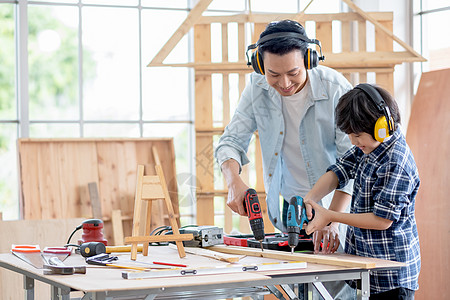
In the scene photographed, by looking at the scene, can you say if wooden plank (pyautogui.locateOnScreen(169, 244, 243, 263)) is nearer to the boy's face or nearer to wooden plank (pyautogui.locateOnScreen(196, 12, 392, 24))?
the boy's face

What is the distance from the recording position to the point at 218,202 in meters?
5.07

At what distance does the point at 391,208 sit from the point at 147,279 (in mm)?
841

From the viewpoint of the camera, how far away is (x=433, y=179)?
4.11m

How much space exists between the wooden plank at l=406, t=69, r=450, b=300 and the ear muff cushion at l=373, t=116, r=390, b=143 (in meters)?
2.19

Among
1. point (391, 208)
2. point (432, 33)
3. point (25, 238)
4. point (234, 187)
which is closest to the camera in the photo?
point (391, 208)

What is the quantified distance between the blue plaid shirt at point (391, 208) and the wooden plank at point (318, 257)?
0.08m

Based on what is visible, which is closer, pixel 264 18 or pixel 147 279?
pixel 147 279

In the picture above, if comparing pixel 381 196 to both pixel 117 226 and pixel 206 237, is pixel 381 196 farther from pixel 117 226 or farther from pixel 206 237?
pixel 117 226

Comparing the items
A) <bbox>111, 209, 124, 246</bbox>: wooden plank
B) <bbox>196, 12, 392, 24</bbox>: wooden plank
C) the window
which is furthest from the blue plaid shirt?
the window

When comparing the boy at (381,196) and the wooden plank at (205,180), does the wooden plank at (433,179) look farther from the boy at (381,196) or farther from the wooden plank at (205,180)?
the boy at (381,196)

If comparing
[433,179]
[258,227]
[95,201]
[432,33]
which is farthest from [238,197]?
[432,33]

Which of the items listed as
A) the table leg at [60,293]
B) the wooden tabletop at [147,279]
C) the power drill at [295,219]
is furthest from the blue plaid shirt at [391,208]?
the table leg at [60,293]

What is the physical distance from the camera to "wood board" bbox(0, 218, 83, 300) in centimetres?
362

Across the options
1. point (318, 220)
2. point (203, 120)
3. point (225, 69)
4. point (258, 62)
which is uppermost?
point (225, 69)
